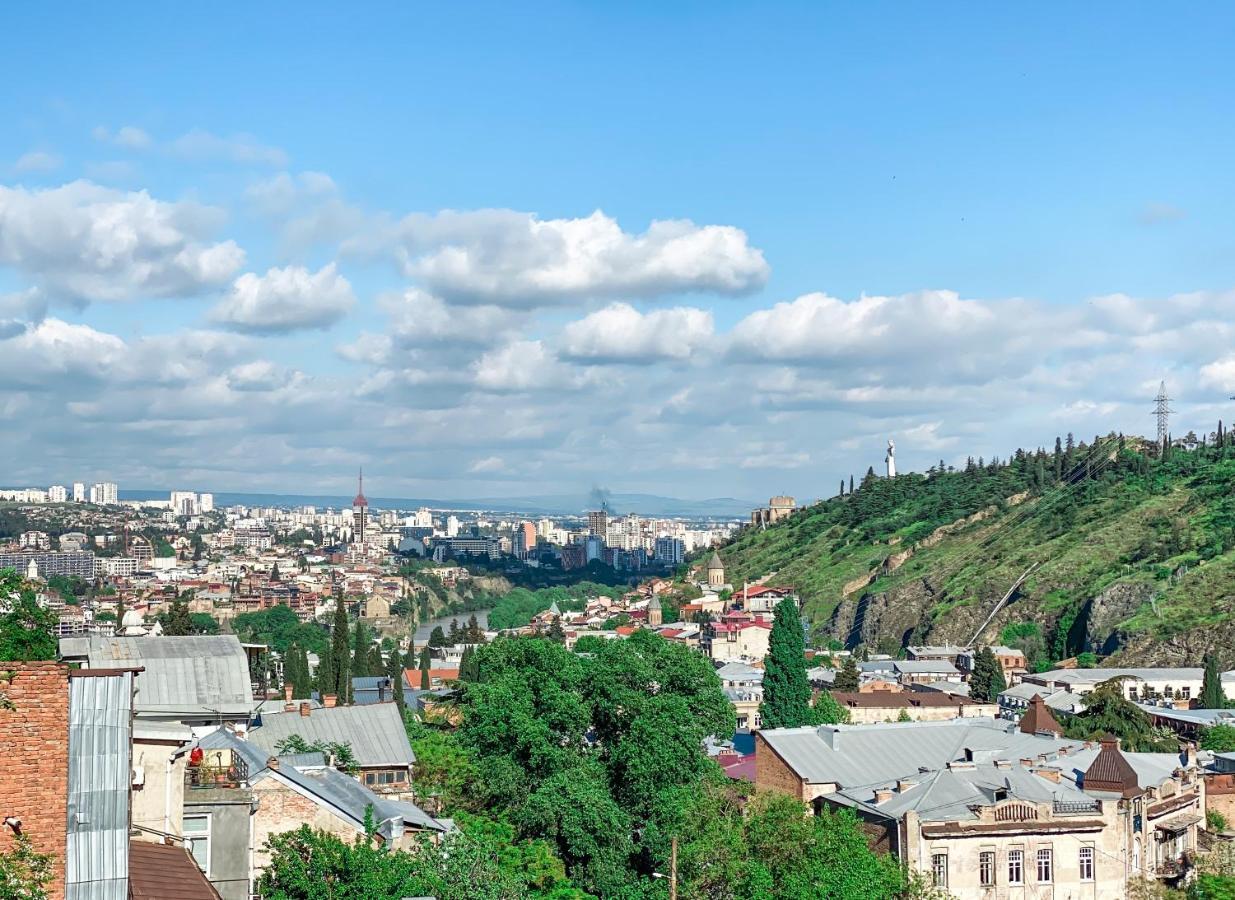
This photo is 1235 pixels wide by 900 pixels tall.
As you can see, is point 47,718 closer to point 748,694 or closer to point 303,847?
point 303,847

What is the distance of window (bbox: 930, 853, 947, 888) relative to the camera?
36719mm

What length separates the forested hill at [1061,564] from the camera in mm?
115750

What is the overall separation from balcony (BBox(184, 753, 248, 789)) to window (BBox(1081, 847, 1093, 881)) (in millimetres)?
23623

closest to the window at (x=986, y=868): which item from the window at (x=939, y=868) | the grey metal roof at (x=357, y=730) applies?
the window at (x=939, y=868)

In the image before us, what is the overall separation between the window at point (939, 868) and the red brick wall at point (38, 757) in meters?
26.5

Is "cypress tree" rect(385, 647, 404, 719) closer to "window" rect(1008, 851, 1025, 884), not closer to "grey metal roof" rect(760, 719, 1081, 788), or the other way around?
"grey metal roof" rect(760, 719, 1081, 788)

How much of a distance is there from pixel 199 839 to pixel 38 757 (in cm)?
795

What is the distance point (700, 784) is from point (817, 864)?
6.05m

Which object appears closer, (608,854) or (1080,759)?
(608,854)

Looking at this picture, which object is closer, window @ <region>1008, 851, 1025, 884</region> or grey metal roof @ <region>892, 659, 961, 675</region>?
window @ <region>1008, 851, 1025, 884</region>

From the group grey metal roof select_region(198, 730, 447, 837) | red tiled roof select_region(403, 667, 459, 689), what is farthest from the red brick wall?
red tiled roof select_region(403, 667, 459, 689)

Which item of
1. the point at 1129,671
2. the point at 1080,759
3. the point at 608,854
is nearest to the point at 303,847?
the point at 608,854

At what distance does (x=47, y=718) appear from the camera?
49.8ft

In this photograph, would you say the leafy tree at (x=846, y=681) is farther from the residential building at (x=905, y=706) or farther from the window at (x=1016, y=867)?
the window at (x=1016, y=867)
